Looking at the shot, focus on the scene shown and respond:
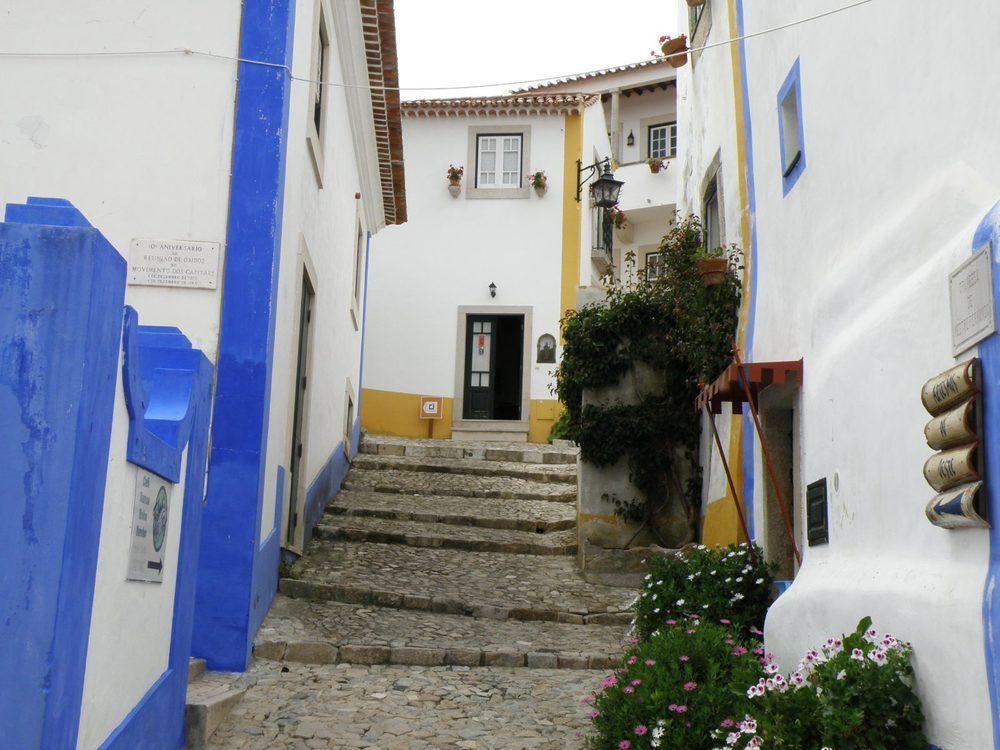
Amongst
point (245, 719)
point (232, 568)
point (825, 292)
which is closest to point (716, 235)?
point (825, 292)

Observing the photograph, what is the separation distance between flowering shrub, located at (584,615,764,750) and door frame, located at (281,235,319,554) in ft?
11.9

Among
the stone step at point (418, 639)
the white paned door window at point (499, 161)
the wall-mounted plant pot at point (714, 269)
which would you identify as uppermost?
the white paned door window at point (499, 161)

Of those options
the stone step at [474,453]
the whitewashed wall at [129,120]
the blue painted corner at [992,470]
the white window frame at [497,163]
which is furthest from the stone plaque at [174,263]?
the white window frame at [497,163]

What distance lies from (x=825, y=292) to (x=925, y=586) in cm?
227

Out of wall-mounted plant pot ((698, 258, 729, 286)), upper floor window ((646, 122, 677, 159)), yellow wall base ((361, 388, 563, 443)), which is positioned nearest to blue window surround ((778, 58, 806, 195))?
wall-mounted plant pot ((698, 258, 729, 286))

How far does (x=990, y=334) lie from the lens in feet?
11.8

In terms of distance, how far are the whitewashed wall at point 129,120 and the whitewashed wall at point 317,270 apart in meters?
0.54

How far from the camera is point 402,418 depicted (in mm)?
18391

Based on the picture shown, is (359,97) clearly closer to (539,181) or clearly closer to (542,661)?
(542,661)

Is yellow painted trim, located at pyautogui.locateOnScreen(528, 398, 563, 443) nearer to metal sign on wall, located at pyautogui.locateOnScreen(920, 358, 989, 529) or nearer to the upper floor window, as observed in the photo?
the upper floor window

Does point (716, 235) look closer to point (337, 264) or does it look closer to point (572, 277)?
point (337, 264)

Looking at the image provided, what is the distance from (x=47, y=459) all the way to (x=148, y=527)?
1.18 m

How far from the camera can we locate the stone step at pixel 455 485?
40.3 feet

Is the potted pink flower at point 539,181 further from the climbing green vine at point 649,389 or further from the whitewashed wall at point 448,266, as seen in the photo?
the climbing green vine at point 649,389
